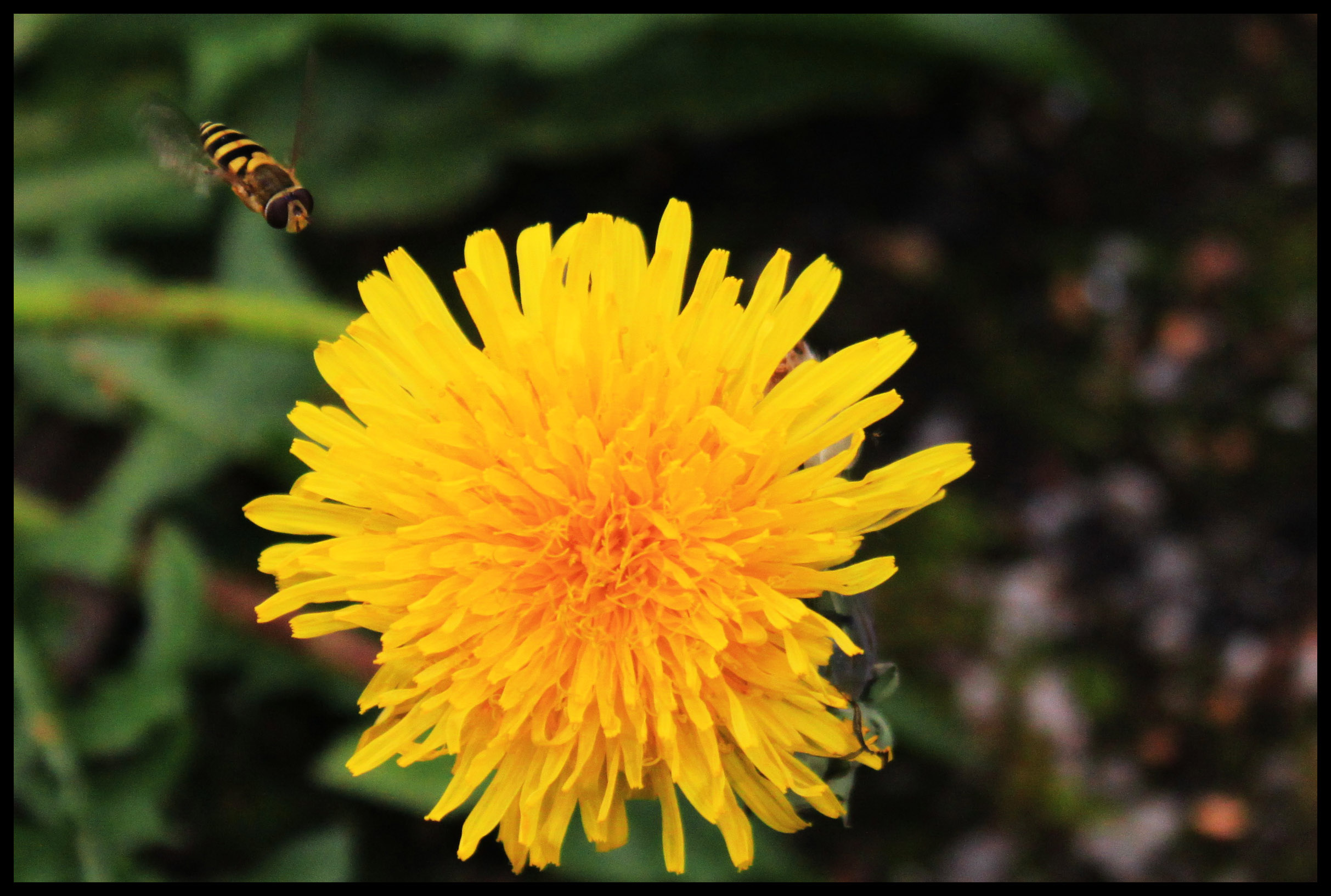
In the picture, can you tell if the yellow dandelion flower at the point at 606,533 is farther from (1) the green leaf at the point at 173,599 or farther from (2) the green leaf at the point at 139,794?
(2) the green leaf at the point at 139,794

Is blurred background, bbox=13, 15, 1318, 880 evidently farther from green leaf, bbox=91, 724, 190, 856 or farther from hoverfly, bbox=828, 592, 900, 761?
hoverfly, bbox=828, 592, 900, 761

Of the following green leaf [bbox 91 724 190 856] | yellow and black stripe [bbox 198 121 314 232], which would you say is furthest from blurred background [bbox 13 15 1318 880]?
yellow and black stripe [bbox 198 121 314 232]

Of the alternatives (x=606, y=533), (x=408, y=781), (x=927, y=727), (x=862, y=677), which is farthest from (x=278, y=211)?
(x=927, y=727)

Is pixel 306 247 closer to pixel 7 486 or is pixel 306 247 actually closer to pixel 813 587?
pixel 7 486

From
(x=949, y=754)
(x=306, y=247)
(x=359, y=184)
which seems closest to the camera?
(x=949, y=754)
